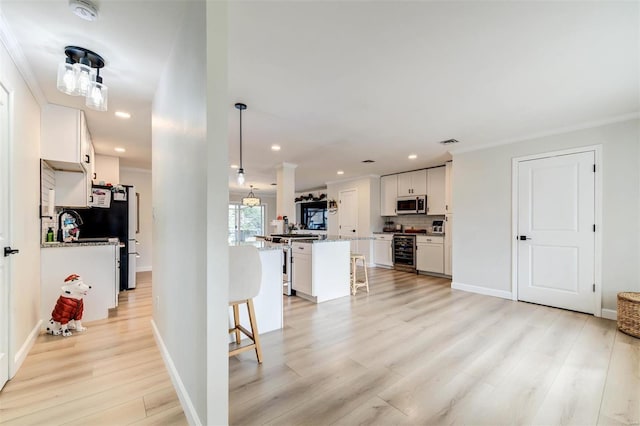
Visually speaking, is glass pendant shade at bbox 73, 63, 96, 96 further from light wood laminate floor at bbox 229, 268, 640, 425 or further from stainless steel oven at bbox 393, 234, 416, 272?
stainless steel oven at bbox 393, 234, 416, 272

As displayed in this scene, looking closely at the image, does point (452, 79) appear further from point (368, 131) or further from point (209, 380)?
point (209, 380)

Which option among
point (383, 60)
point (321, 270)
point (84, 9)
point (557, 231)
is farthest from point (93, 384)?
point (557, 231)

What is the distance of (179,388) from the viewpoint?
174 centimetres

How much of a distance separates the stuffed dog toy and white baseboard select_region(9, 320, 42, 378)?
0.14 m

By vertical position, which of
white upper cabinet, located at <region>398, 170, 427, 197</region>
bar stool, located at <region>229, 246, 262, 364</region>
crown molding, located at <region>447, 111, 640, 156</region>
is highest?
crown molding, located at <region>447, 111, 640, 156</region>

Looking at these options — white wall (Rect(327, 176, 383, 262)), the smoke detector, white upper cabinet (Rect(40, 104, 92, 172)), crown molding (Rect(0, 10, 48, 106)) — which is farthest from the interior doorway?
white upper cabinet (Rect(40, 104, 92, 172))

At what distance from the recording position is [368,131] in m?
3.62

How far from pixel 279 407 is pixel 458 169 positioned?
4.34 meters

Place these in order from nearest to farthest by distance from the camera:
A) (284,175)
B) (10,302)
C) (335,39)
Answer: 1. (335,39)
2. (10,302)
3. (284,175)

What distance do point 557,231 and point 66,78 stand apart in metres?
5.24

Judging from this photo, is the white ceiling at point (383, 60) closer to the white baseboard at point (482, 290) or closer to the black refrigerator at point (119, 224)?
the black refrigerator at point (119, 224)

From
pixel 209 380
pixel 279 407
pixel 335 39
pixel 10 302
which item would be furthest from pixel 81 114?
pixel 279 407

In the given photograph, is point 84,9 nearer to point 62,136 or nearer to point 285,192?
point 62,136

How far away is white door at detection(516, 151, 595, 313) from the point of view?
3.36 meters
